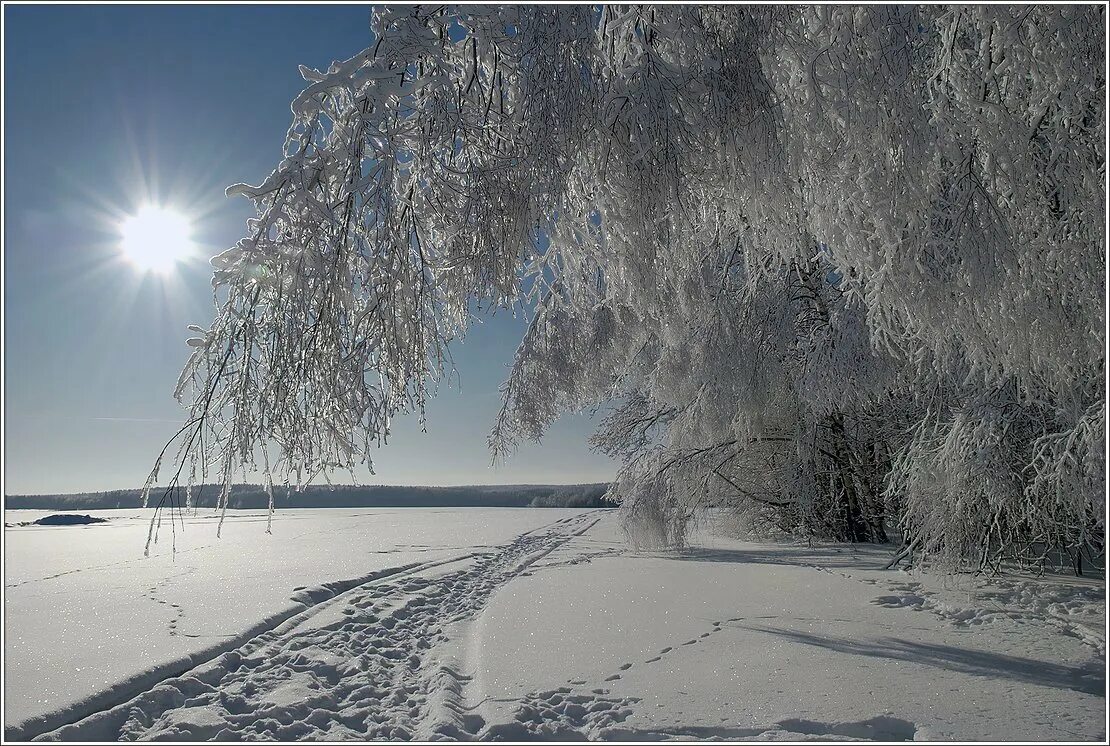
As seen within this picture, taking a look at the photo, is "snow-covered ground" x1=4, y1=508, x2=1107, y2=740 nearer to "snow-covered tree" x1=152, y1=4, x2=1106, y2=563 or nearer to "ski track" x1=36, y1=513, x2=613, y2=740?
"ski track" x1=36, y1=513, x2=613, y2=740

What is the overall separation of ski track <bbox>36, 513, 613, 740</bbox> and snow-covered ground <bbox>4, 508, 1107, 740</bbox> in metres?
0.02

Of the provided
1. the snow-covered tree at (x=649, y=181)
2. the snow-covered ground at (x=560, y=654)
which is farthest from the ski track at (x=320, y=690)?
the snow-covered tree at (x=649, y=181)

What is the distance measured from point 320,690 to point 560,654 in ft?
4.72

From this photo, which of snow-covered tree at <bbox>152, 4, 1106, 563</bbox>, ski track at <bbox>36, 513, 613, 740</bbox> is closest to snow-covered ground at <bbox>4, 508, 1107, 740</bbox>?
ski track at <bbox>36, 513, 613, 740</bbox>

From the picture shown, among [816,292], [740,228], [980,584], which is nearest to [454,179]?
[740,228]

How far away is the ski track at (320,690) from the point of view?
312 cm

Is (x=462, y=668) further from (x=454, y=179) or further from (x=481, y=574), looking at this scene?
(x=481, y=574)

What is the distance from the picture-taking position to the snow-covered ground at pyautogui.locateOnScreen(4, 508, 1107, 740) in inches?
121

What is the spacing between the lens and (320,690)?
12.1 ft

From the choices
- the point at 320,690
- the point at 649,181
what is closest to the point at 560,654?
the point at 320,690

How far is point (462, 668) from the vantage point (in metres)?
4.05

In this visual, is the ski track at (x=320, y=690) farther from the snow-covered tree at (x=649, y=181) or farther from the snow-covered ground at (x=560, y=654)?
the snow-covered tree at (x=649, y=181)

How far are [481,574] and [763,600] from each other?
11.9ft

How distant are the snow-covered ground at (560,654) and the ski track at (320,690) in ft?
0.05
